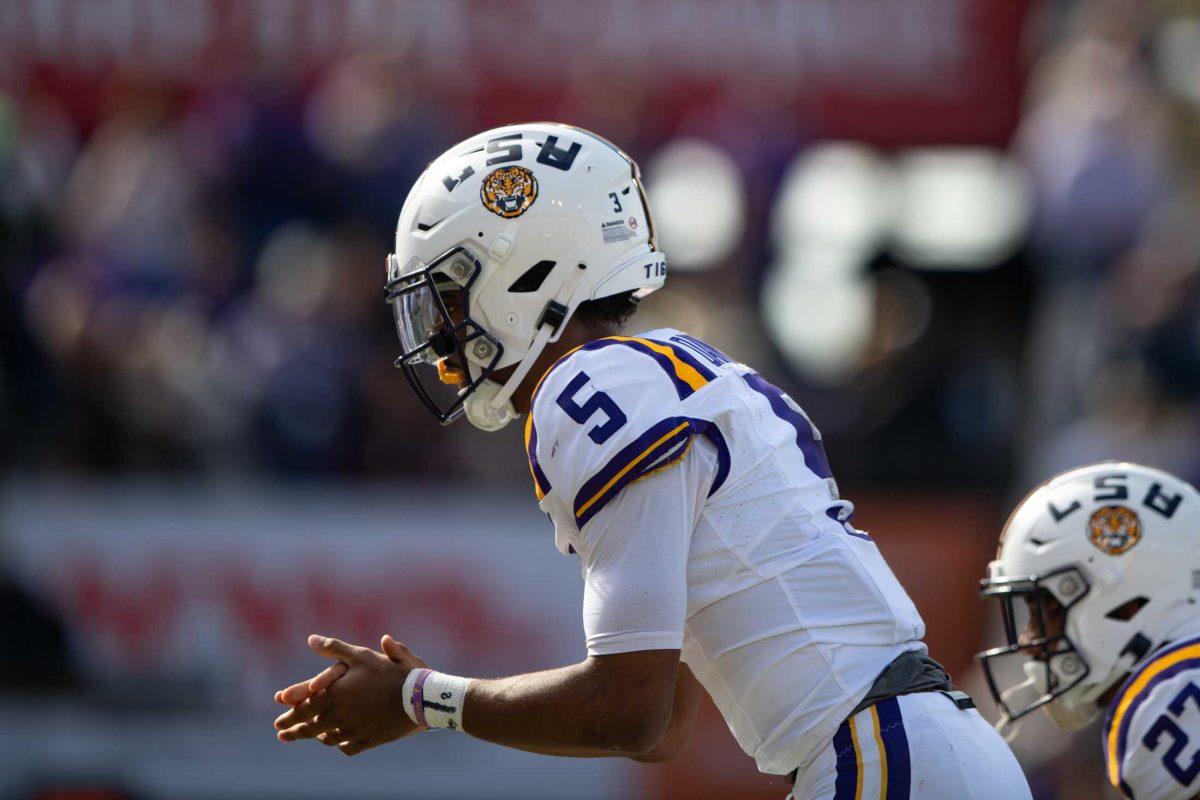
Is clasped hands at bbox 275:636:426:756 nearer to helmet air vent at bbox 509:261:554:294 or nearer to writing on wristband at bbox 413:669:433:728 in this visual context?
writing on wristband at bbox 413:669:433:728

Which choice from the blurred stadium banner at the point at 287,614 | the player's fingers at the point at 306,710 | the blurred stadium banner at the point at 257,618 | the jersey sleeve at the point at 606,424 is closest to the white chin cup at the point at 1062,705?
the jersey sleeve at the point at 606,424

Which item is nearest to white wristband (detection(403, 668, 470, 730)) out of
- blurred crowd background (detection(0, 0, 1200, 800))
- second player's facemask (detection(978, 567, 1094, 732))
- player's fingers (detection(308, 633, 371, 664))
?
player's fingers (detection(308, 633, 371, 664))

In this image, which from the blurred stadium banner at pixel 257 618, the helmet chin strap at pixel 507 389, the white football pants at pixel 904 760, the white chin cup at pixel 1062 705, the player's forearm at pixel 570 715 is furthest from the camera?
the blurred stadium banner at pixel 257 618

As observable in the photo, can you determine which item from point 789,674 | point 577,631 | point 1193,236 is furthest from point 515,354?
point 1193,236

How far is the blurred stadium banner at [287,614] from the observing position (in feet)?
28.5

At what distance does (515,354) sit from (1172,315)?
6.06 metres

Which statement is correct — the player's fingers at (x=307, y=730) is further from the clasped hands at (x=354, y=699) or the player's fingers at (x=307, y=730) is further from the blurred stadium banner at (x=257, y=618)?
the blurred stadium banner at (x=257, y=618)

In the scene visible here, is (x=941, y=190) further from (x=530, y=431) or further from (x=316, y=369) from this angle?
(x=530, y=431)

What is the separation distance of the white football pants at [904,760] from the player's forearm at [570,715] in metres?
0.39

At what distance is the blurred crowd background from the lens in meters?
9.01

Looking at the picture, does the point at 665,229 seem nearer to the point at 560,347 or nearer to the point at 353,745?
the point at 560,347

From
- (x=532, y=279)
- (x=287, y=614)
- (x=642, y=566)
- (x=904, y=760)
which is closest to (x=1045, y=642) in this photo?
(x=904, y=760)

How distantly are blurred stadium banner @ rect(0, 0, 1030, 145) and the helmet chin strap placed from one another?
656cm

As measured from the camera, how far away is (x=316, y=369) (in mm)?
9109
